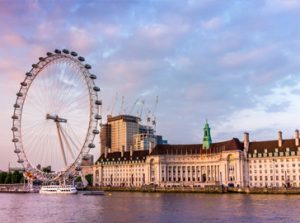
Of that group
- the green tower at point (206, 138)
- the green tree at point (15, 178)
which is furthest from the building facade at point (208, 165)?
the green tree at point (15, 178)

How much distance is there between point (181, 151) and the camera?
14562 cm

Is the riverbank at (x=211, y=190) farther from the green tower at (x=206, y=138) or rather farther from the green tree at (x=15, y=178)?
the green tree at (x=15, y=178)

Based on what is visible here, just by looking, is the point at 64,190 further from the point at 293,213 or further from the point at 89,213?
the point at 293,213

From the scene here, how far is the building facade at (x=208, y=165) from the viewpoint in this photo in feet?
399

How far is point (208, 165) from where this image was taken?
458 feet

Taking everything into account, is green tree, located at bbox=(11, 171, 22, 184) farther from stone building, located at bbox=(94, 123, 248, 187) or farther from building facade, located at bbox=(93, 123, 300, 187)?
stone building, located at bbox=(94, 123, 248, 187)

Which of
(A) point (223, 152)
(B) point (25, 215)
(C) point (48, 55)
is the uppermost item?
(C) point (48, 55)

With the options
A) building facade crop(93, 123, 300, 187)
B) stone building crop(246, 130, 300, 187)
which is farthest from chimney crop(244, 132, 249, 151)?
stone building crop(246, 130, 300, 187)

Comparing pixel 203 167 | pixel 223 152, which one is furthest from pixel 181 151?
pixel 223 152

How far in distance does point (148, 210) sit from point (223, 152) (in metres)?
73.3

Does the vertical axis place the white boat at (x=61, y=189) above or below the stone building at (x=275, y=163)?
below

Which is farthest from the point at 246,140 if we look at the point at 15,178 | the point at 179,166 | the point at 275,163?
the point at 15,178

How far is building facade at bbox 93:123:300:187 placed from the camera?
12162 cm

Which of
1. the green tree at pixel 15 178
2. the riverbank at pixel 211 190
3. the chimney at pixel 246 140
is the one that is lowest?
the riverbank at pixel 211 190
